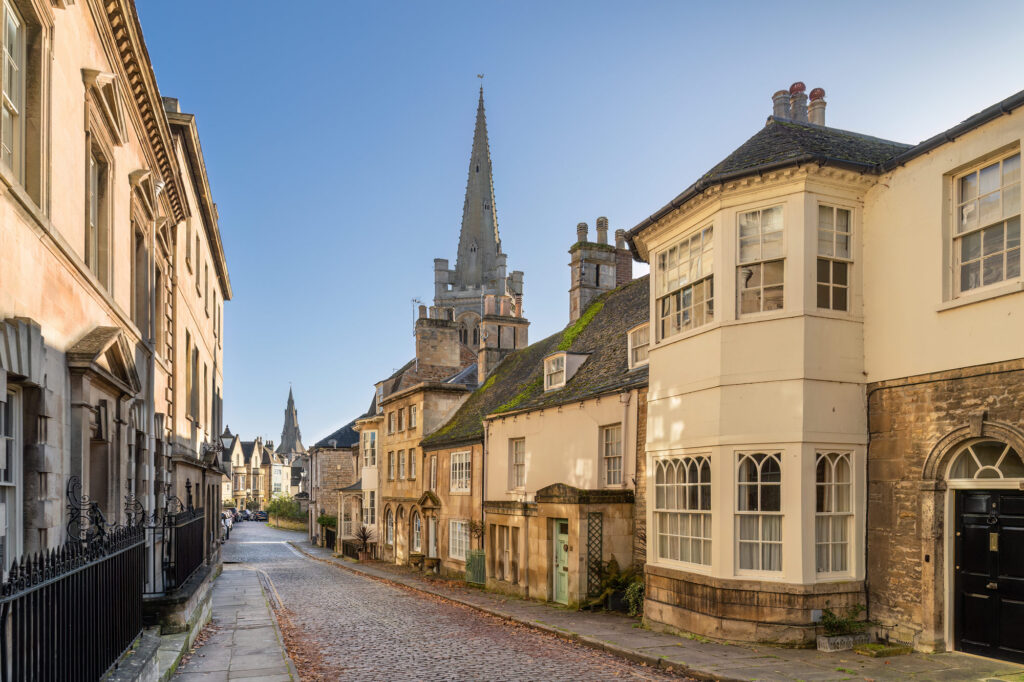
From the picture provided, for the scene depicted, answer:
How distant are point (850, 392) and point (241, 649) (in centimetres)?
1109

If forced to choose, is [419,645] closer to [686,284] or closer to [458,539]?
[686,284]

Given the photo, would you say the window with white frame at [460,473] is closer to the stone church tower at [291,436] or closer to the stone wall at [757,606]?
the stone wall at [757,606]

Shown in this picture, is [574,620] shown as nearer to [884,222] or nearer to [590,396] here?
[590,396]

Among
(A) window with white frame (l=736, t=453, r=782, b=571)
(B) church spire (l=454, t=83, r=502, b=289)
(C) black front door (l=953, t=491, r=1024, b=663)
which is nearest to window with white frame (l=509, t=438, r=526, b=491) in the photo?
(A) window with white frame (l=736, t=453, r=782, b=571)

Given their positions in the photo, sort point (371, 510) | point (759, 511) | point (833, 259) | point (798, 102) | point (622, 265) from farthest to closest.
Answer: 1. point (371, 510)
2. point (622, 265)
3. point (798, 102)
4. point (833, 259)
5. point (759, 511)

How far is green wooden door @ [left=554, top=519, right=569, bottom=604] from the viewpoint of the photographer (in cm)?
1964

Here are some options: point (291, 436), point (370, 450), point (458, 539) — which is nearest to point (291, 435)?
point (291, 436)

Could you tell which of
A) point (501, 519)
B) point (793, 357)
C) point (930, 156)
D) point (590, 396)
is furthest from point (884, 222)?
point (501, 519)

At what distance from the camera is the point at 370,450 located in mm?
43219

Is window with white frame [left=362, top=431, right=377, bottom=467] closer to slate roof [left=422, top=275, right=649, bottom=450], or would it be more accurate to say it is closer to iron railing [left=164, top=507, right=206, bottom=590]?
slate roof [left=422, top=275, right=649, bottom=450]

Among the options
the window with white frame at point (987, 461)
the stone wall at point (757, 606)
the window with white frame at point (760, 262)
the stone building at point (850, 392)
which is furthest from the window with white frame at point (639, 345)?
the window with white frame at point (987, 461)

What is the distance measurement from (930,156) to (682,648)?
329 inches

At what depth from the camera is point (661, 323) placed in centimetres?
1555

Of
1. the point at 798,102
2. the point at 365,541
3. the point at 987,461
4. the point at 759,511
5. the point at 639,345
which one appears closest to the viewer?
the point at 987,461
